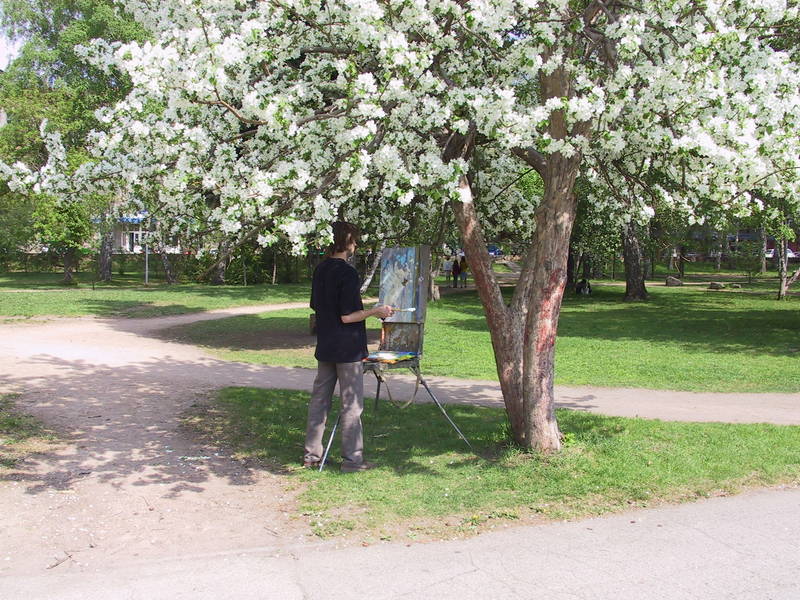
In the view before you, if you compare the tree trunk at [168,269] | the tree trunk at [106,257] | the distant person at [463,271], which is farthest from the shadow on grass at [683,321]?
the tree trunk at [106,257]

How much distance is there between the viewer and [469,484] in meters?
5.68

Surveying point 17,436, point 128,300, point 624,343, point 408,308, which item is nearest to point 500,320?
point 408,308

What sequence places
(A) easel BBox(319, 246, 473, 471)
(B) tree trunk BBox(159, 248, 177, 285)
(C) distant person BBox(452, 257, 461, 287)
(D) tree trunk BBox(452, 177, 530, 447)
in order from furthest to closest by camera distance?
(C) distant person BBox(452, 257, 461, 287) < (B) tree trunk BBox(159, 248, 177, 285) < (A) easel BBox(319, 246, 473, 471) < (D) tree trunk BBox(452, 177, 530, 447)

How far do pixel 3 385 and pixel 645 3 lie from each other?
27.7ft

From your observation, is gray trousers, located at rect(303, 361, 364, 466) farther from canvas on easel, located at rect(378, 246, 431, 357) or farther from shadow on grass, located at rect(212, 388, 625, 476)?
canvas on easel, located at rect(378, 246, 431, 357)

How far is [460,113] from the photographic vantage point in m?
5.84

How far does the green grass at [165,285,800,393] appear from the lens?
11.4 metres

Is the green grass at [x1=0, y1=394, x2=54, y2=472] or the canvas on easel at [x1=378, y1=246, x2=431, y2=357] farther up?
the canvas on easel at [x1=378, y1=246, x2=431, y2=357]

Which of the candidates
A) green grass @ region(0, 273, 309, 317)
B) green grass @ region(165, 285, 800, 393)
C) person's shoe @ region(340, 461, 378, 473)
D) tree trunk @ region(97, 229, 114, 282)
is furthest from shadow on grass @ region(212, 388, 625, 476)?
tree trunk @ region(97, 229, 114, 282)

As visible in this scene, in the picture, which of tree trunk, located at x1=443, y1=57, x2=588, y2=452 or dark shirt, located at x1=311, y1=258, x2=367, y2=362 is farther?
tree trunk, located at x1=443, y1=57, x2=588, y2=452

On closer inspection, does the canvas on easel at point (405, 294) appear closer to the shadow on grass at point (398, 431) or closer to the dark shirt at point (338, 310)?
the shadow on grass at point (398, 431)

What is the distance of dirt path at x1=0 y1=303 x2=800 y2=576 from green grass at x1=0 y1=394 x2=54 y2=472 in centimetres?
16

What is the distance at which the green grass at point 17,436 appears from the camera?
6.20m

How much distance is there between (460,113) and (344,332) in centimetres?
199
